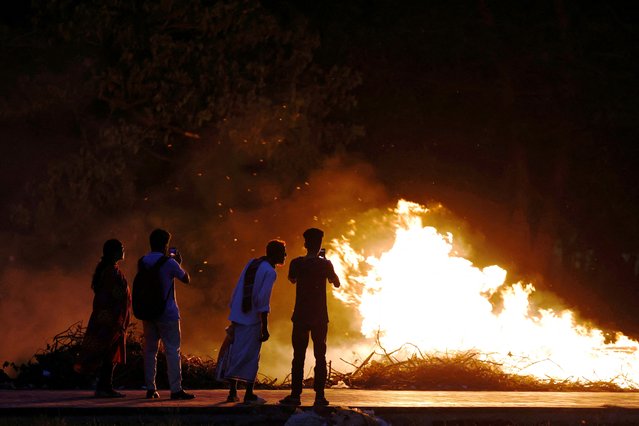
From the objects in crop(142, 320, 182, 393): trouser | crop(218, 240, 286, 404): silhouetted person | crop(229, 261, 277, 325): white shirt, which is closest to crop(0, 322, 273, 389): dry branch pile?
crop(142, 320, 182, 393): trouser

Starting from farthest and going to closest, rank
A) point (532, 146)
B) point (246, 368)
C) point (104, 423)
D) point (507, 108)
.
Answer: point (532, 146) → point (507, 108) → point (246, 368) → point (104, 423)

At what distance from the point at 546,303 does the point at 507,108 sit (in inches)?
187

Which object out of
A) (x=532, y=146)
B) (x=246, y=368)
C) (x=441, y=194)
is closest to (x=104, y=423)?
(x=246, y=368)

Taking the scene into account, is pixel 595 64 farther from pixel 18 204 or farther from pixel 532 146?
pixel 18 204

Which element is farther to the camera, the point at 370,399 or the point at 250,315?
the point at 370,399

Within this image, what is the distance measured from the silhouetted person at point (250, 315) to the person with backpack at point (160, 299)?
1.79ft

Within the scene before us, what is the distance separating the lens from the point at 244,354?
11.5 m

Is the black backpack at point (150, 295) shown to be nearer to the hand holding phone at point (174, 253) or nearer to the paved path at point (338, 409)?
the hand holding phone at point (174, 253)

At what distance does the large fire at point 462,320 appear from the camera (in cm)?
1595

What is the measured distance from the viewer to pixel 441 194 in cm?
2489

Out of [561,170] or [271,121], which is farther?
[561,170]

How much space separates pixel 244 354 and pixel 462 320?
5668 millimetres

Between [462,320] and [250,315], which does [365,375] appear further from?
[250,315]

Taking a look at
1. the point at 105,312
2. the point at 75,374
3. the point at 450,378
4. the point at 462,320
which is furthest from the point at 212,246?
the point at 105,312
